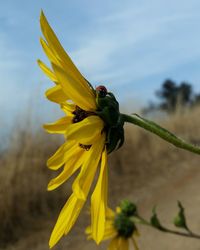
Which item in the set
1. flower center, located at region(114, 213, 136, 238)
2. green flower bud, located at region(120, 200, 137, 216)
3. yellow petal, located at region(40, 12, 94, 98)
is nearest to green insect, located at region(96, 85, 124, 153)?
yellow petal, located at region(40, 12, 94, 98)

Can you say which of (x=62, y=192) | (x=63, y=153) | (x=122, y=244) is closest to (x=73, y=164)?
(x=63, y=153)

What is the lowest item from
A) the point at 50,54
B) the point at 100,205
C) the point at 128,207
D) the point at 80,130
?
the point at 128,207

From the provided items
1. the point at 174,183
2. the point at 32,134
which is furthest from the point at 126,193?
the point at 32,134

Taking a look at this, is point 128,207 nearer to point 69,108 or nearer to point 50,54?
point 69,108

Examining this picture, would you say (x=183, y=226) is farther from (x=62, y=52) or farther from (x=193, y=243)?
(x=193, y=243)

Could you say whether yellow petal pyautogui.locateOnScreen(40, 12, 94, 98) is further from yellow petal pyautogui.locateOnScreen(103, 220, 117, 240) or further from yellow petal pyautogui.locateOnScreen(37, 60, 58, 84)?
yellow petal pyautogui.locateOnScreen(103, 220, 117, 240)

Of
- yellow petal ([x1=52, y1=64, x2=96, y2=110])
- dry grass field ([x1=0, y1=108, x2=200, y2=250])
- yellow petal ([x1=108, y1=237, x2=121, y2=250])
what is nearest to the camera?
yellow petal ([x1=52, y1=64, x2=96, y2=110])
